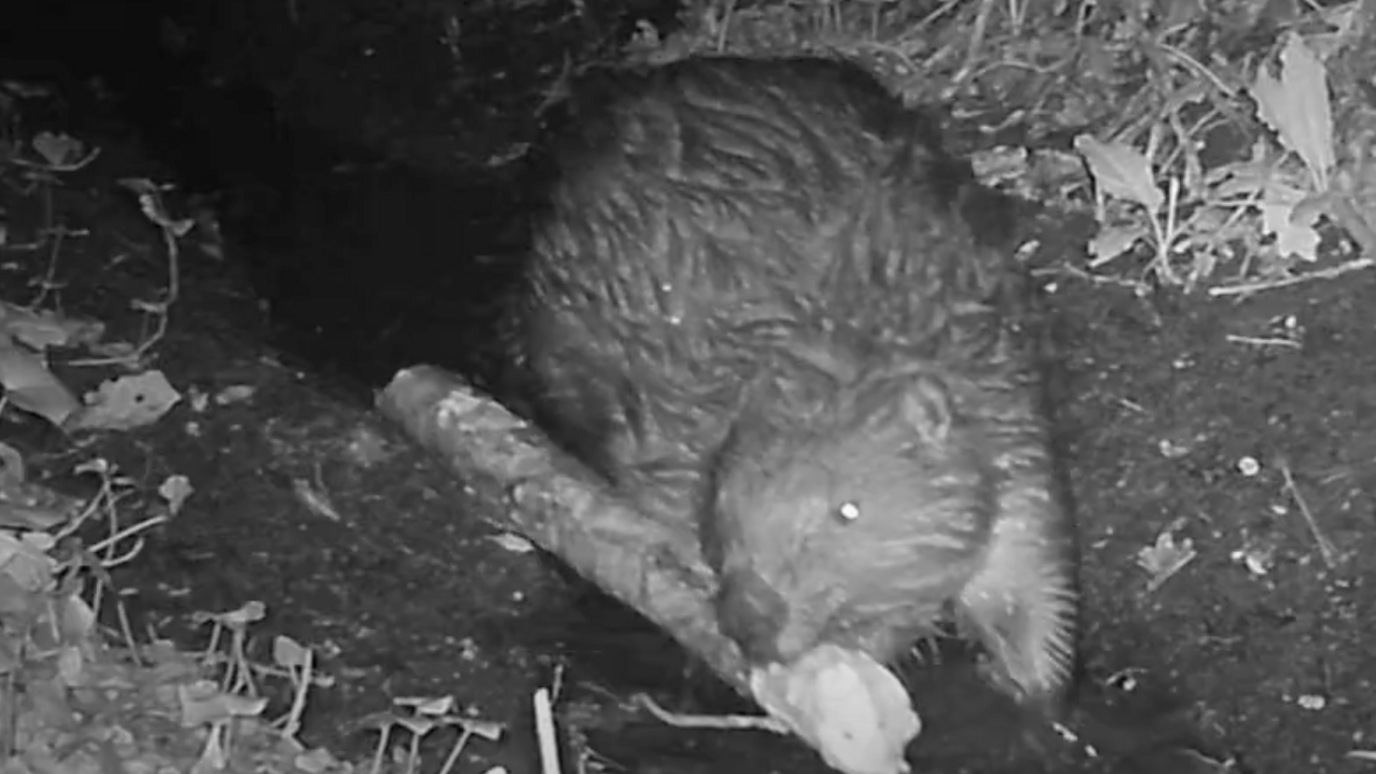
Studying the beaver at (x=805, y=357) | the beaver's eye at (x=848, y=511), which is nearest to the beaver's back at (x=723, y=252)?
the beaver at (x=805, y=357)

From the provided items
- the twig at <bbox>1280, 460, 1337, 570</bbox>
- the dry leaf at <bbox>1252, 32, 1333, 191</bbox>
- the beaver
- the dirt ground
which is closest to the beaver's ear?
the beaver

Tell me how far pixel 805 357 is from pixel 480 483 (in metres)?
0.22

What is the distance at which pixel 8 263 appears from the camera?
6.30ft

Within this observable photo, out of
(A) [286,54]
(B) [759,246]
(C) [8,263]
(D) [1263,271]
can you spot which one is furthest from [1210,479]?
(C) [8,263]

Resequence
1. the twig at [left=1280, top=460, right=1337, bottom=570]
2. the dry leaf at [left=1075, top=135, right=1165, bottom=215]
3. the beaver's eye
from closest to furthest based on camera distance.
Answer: the beaver's eye → the twig at [left=1280, top=460, right=1337, bottom=570] → the dry leaf at [left=1075, top=135, right=1165, bottom=215]

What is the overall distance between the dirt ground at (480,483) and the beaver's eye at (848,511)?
0.11m

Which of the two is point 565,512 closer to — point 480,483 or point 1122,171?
point 480,483

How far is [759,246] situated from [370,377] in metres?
0.26

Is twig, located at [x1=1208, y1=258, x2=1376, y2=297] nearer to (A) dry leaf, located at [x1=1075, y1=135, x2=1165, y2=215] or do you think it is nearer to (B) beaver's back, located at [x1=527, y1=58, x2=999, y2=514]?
(A) dry leaf, located at [x1=1075, y1=135, x2=1165, y2=215]

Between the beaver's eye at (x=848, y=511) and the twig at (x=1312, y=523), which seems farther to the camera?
the twig at (x=1312, y=523)

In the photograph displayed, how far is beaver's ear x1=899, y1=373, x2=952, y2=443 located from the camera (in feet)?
5.46

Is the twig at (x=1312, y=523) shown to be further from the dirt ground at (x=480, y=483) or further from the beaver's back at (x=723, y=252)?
the beaver's back at (x=723, y=252)

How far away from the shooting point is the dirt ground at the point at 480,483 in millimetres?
1667

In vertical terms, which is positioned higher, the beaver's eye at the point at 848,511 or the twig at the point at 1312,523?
the beaver's eye at the point at 848,511
